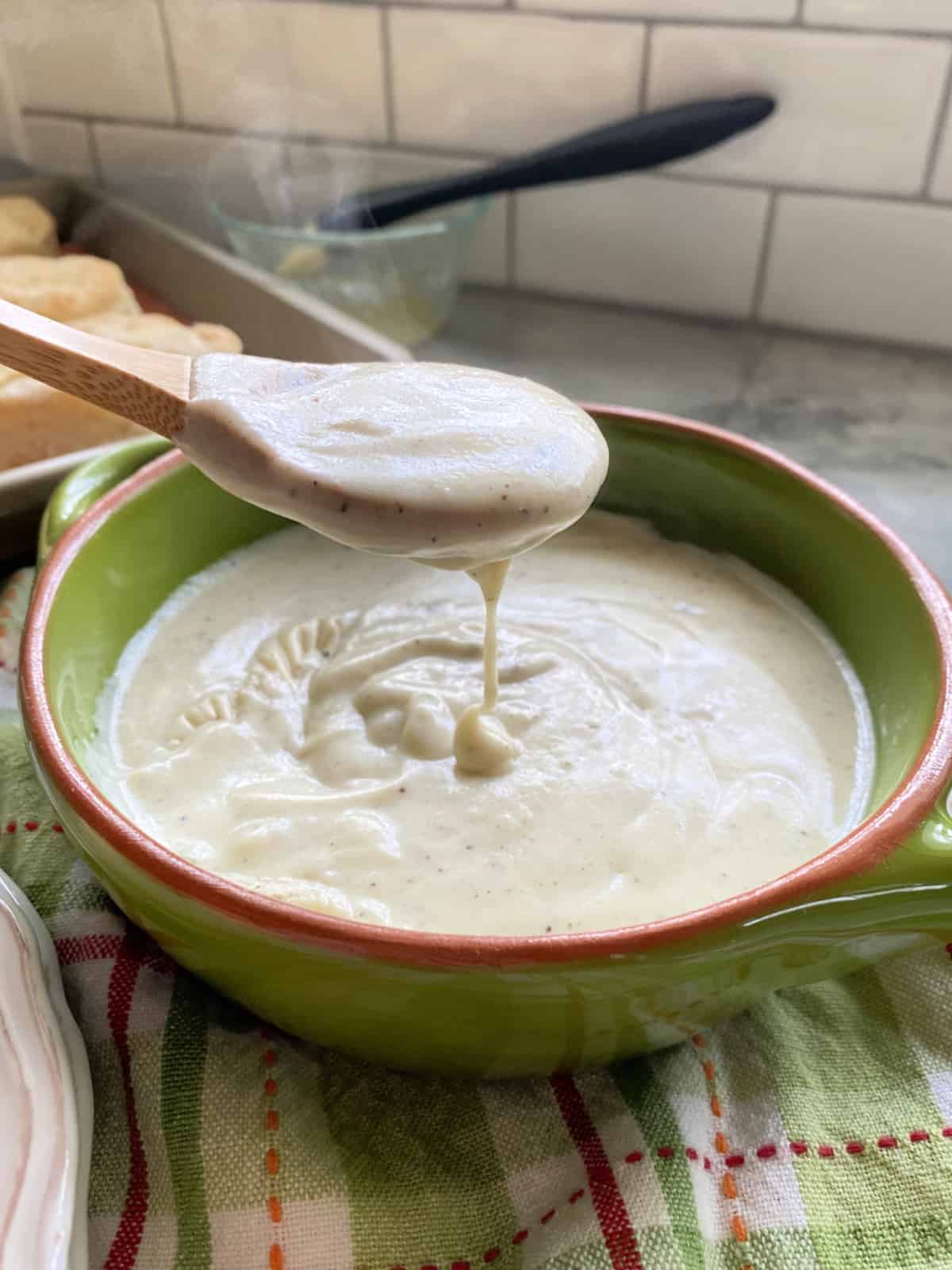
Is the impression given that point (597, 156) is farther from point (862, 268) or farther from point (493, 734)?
point (493, 734)

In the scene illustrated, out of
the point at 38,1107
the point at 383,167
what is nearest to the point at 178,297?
the point at 383,167

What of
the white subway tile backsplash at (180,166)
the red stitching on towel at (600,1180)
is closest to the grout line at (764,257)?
the white subway tile backsplash at (180,166)

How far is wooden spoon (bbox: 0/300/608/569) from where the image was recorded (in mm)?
677

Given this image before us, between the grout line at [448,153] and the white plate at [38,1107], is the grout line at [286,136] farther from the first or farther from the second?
the white plate at [38,1107]

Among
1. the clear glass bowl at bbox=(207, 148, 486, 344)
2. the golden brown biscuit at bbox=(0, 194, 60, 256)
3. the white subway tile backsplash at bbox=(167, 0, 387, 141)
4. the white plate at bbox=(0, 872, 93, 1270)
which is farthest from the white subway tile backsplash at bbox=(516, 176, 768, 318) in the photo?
the white plate at bbox=(0, 872, 93, 1270)

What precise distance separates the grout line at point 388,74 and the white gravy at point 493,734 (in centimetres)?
69

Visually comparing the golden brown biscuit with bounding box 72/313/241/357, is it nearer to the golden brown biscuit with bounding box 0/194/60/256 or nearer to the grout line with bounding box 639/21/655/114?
the golden brown biscuit with bounding box 0/194/60/256

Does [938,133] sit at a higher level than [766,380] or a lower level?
higher

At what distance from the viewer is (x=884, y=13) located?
47.5 inches

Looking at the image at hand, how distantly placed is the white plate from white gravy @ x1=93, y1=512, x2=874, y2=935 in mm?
104

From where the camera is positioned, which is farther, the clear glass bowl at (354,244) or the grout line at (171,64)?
the grout line at (171,64)

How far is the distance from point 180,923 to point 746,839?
0.36m

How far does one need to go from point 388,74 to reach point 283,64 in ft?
0.46

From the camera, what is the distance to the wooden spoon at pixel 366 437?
0.68 m
